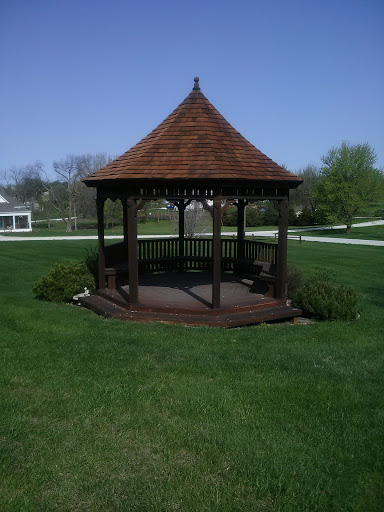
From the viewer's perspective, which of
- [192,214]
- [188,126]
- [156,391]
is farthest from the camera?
[192,214]

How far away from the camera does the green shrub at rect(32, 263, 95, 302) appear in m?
11.2

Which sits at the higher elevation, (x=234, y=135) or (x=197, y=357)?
(x=234, y=135)

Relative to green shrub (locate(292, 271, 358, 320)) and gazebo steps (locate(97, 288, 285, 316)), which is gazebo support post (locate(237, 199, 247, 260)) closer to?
gazebo steps (locate(97, 288, 285, 316))

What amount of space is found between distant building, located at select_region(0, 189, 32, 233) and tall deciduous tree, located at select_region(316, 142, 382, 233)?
121 ft

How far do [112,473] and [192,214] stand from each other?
2944cm

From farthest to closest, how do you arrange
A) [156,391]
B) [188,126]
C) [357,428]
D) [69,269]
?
[69,269], [188,126], [156,391], [357,428]

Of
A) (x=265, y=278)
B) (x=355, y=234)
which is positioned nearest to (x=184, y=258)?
(x=265, y=278)

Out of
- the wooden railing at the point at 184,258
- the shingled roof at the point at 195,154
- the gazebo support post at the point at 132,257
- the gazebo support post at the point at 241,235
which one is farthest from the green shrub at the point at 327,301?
the gazebo support post at the point at 241,235

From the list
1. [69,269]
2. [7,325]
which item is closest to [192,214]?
[69,269]

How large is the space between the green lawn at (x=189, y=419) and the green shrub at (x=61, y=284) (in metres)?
2.66

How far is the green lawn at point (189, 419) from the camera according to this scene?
370 centimetres

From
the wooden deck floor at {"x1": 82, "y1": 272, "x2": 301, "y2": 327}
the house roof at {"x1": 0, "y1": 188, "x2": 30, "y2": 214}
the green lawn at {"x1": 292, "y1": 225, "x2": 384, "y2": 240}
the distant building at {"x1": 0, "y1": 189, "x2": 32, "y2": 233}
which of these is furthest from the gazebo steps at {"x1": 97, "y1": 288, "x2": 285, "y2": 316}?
the house roof at {"x1": 0, "y1": 188, "x2": 30, "y2": 214}

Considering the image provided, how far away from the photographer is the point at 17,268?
17.8 m

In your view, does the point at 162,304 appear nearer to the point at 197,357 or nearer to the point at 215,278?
the point at 215,278
